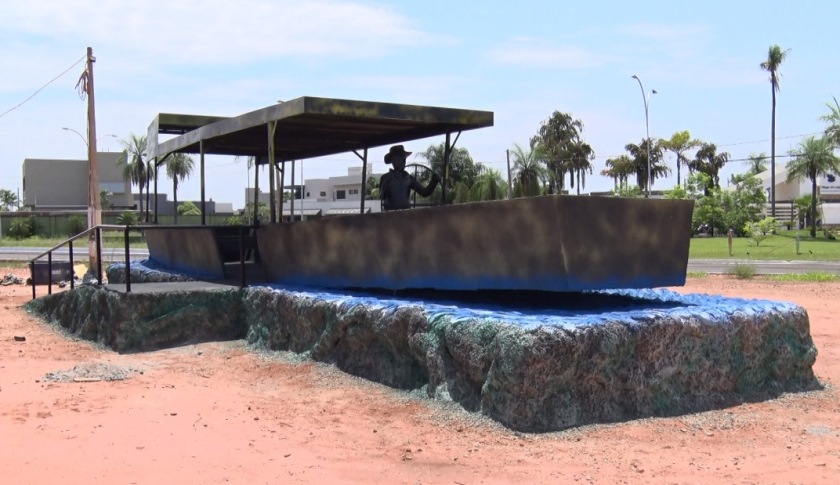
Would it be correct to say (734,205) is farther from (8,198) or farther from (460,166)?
(8,198)

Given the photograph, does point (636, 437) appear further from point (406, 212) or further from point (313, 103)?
point (313, 103)

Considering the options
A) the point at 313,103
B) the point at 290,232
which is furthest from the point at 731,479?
the point at 290,232

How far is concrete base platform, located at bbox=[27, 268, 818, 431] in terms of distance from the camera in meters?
5.90

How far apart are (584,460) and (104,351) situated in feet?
22.0

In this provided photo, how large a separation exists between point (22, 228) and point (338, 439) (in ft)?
198

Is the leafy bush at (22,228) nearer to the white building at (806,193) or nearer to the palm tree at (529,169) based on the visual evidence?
the palm tree at (529,169)

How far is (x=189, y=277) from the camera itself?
472 inches

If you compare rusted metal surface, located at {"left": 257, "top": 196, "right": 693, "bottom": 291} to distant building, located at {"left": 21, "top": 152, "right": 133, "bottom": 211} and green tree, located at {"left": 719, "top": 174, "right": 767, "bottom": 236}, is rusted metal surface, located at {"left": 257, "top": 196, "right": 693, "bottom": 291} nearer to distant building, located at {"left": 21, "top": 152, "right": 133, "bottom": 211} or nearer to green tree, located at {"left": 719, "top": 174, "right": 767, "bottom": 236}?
green tree, located at {"left": 719, "top": 174, "right": 767, "bottom": 236}

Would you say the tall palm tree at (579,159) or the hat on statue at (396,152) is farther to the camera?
the tall palm tree at (579,159)

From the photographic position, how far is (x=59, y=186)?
7994 centimetres

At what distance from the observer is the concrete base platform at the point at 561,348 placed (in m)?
5.90

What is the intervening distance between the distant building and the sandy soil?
75115mm

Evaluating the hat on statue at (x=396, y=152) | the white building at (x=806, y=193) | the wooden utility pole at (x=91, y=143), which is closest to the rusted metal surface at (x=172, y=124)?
the hat on statue at (x=396, y=152)

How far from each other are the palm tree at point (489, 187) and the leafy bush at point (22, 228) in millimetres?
32905
